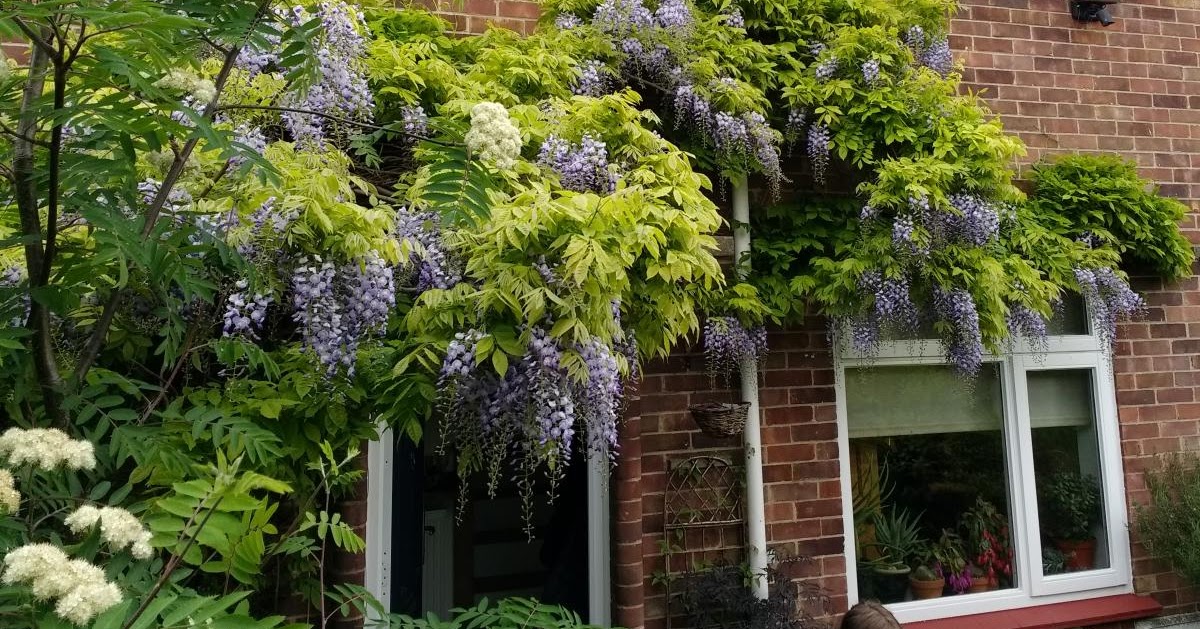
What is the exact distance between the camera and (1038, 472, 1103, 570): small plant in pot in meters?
3.97

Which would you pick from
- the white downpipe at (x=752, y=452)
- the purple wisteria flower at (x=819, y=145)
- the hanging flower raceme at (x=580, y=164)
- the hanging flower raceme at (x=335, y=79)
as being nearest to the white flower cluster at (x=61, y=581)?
the hanging flower raceme at (x=335, y=79)

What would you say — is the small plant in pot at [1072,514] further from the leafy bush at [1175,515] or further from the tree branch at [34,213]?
the tree branch at [34,213]

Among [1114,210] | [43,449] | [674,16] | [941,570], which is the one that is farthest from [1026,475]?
[43,449]

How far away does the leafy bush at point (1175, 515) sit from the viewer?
3.75 meters

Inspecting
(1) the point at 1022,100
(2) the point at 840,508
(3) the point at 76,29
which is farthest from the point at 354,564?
(1) the point at 1022,100

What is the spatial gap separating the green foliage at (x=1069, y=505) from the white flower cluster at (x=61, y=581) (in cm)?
422

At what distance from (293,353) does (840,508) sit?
2.56m

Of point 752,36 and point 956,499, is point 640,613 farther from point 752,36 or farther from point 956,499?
point 752,36

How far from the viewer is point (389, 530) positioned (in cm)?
313

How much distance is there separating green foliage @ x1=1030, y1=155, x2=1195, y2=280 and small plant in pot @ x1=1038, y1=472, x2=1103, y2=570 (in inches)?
47.5

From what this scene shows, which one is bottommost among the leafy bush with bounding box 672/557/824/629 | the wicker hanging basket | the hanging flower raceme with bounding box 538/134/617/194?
the leafy bush with bounding box 672/557/824/629

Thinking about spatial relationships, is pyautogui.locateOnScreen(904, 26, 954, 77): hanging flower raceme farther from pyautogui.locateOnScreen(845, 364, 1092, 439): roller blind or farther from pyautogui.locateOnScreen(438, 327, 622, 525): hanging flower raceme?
pyautogui.locateOnScreen(438, 327, 622, 525): hanging flower raceme

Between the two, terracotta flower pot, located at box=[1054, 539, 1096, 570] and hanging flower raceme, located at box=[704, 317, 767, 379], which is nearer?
hanging flower raceme, located at box=[704, 317, 767, 379]

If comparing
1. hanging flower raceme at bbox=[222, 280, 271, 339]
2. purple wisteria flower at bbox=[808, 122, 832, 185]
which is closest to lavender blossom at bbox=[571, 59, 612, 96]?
purple wisteria flower at bbox=[808, 122, 832, 185]
